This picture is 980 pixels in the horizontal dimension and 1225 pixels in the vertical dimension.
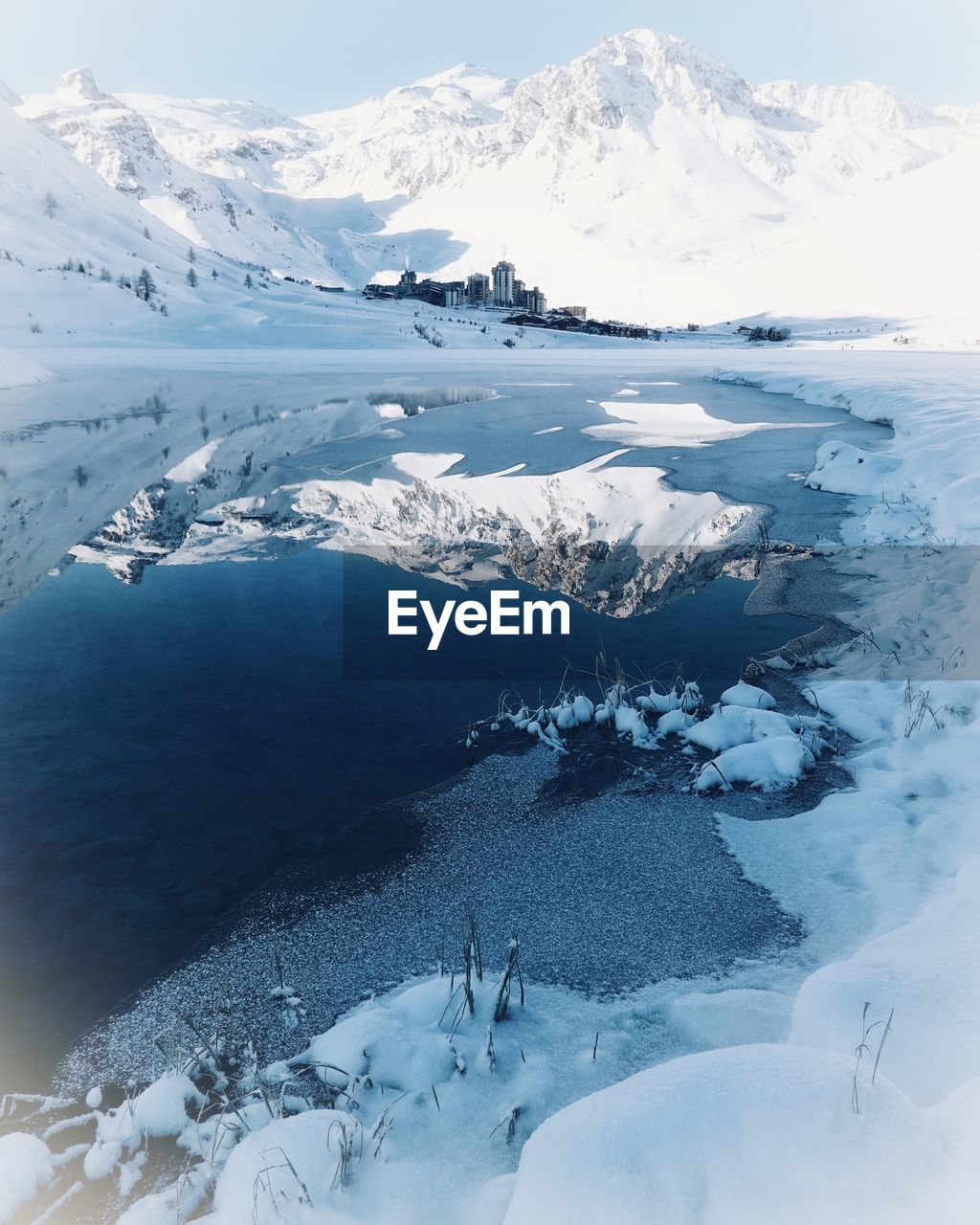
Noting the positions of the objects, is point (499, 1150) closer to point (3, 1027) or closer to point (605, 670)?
point (3, 1027)

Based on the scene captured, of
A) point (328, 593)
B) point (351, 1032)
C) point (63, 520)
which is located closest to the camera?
point (351, 1032)

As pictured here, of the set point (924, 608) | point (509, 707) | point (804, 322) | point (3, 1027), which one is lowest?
point (3, 1027)

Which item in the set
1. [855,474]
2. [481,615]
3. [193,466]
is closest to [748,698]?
[481,615]

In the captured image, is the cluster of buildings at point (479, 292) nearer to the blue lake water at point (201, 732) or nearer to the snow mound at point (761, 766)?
the blue lake water at point (201, 732)

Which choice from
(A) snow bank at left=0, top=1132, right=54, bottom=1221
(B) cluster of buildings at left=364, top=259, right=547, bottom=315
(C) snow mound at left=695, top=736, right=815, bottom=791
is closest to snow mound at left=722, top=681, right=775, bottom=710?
(C) snow mound at left=695, top=736, right=815, bottom=791

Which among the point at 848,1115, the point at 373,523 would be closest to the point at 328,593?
the point at 373,523

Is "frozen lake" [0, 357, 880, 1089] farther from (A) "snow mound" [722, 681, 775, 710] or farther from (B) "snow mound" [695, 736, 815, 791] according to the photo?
(A) "snow mound" [722, 681, 775, 710]

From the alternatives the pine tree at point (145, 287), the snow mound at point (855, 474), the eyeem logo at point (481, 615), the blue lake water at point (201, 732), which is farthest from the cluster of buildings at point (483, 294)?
the blue lake water at point (201, 732)
